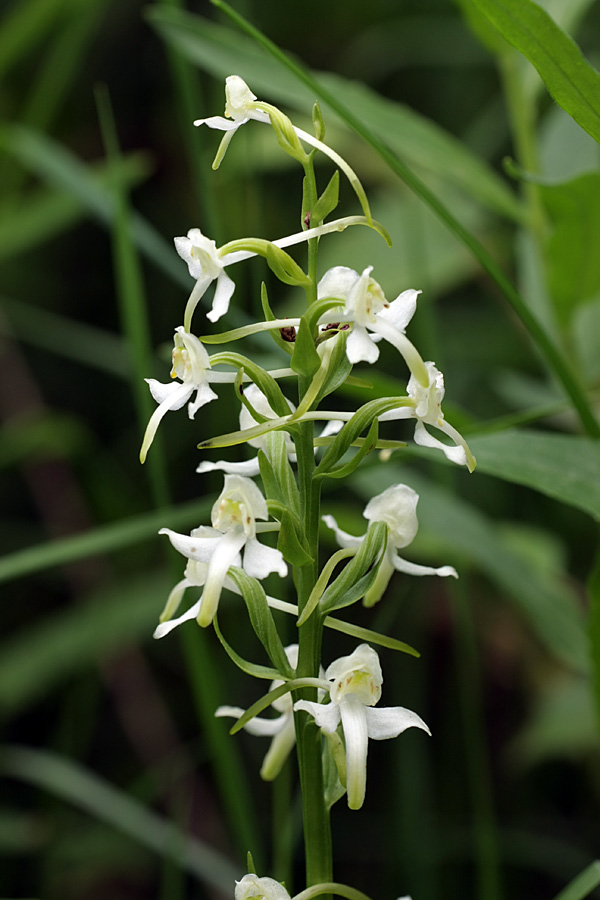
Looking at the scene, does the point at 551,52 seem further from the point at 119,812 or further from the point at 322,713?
the point at 119,812

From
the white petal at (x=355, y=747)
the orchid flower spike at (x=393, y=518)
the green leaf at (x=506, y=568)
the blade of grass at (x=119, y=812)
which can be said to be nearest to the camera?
the white petal at (x=355, y=747)

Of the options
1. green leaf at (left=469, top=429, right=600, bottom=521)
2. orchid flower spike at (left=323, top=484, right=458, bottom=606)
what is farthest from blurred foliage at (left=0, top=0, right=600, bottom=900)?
orchid flower spike at (left=323, top=484, right=458, bottom=606)

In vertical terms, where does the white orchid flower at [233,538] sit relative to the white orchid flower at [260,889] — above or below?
above

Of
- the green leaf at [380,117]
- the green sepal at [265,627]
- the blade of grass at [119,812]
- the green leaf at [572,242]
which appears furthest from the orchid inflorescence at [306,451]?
the blade of grass at [119,812]

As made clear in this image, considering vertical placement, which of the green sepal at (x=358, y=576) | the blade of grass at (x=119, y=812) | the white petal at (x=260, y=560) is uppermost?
the white petal at (x=260, y=560)

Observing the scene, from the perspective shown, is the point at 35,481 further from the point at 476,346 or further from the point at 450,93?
the point at 450,93

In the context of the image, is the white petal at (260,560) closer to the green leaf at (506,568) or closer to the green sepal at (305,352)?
the green sepal at (305,352)
